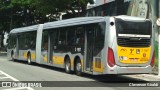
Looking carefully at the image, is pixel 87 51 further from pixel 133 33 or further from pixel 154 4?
pixel 154 4

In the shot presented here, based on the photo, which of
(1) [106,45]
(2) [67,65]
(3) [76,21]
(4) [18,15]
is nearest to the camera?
(1) [106,45]

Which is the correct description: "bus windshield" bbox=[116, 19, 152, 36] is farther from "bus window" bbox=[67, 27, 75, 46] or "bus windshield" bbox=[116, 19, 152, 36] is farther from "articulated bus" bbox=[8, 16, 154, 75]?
"bus window" bbox=[67, 27, 75, 46]

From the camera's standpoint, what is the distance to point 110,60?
16.0 meters

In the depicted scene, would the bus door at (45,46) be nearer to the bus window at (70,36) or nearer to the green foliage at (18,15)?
the bus window at (70,36)

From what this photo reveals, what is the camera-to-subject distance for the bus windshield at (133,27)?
1642 cm

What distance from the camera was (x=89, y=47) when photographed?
18.0 m

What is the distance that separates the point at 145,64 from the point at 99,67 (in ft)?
6.58

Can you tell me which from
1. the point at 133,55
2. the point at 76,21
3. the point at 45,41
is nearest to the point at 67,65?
the point at 76,21

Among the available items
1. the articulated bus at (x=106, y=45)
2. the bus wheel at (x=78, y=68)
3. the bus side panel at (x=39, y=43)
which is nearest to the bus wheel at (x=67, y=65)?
the articulated bus at (x=106, y=45)

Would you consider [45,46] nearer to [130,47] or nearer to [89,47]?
[89,47]

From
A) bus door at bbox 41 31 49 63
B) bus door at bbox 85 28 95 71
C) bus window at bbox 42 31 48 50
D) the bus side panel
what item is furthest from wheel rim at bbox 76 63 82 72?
the bus side panel

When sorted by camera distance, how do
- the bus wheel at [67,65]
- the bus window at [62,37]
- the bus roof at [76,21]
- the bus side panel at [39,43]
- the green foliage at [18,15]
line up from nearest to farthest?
the bus roof at [76,21] → the bus wheel at [67,65] → the bus window at [62,37] → the bus side panel at [39,43] → the green foliage at [18,15]

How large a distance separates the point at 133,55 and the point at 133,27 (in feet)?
3.97

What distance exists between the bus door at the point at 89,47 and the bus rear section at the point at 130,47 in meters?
1.67
